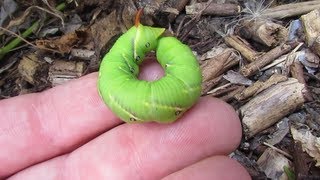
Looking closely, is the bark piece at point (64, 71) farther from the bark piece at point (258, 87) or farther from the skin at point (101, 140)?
the bark piece at point (258, 87)

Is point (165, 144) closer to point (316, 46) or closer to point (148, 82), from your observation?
point (148, 82)

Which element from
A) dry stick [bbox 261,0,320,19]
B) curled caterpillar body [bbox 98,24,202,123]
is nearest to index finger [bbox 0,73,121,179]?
curled caterpillar body [bbox 98,24,202,123]

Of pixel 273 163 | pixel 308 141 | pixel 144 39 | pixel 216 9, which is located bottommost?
pixel 273 163

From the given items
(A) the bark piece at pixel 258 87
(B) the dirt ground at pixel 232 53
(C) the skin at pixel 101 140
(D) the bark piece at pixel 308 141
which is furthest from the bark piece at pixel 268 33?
(C) the skin at pixel 101 140

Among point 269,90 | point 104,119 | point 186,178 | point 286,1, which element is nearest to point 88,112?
point 104,119

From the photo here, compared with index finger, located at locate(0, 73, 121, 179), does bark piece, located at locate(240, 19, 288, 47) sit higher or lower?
higher

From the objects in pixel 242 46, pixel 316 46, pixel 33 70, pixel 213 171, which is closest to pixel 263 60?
pixel 242 46

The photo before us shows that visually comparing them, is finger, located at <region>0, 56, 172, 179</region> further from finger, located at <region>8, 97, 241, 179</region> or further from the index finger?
finger, located at <region>8, 97, 241, 179</region>
